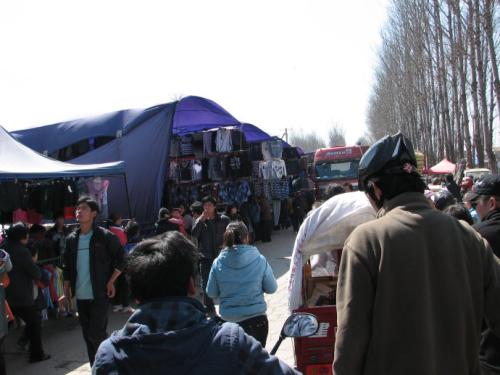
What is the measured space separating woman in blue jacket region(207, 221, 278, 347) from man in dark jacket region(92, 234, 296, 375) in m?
2.66

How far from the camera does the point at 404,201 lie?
85.1 inches

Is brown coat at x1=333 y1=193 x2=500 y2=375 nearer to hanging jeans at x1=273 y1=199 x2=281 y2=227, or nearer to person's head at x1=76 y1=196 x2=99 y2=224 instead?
person's head at x1=76 y1=196 x2=99 y2=224

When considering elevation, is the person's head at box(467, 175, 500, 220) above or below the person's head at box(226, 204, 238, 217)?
above

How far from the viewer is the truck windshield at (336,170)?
20.4 meters

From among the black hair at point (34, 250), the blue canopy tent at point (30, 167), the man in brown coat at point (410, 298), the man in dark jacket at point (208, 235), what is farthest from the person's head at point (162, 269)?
the black hair at point (34, 250)

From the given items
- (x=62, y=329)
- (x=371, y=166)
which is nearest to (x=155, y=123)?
(x=62, y=329)

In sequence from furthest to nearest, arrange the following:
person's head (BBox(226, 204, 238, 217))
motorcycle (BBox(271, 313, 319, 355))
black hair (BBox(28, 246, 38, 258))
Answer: person's head (BBox(226, 204, 238, 217)), black hair (BBox(28, 246, 38, 258)), motorcycle (BBox(271, 313, 319, 355))

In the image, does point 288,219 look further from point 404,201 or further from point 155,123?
point 404,201

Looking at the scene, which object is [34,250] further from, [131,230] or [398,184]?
[398,184]

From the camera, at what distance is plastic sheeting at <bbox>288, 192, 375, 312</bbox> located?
12.2 feet

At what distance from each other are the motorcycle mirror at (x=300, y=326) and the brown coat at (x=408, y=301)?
0.32m

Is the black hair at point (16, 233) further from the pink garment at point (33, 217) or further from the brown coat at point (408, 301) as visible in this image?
the brown coat at point (408, 301)

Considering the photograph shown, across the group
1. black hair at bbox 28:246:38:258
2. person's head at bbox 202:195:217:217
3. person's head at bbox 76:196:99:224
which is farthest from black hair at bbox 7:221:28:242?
person's head at bbox 202:195:217:217

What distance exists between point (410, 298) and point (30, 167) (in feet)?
25.1
